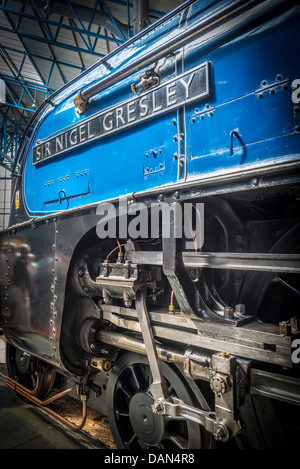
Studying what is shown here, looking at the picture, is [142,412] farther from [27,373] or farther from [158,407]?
[27,373]

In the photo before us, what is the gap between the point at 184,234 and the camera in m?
1.64

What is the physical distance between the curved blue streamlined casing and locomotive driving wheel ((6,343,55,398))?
1.77 m

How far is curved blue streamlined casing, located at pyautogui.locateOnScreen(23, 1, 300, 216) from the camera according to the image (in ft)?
4.22

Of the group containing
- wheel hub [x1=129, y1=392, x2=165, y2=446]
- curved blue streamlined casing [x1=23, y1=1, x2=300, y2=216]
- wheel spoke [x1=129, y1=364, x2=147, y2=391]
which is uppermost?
curved blue streamlined casing [x1=23, y1=1, x2=300, y2=216]

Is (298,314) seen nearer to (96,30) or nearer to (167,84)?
(167,84)

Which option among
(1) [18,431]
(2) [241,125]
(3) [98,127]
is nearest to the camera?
(2) [241,125]

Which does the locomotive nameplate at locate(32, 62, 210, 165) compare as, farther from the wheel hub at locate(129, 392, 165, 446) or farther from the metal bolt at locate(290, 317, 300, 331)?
the wheel hub at locate(129, 392, 165, 446)

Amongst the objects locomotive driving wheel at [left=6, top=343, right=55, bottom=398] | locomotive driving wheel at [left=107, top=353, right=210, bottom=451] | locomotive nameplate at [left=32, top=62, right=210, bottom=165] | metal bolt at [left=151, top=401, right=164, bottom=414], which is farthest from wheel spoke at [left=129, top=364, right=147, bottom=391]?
locomotive nameplate at [left=32, top=62, right=210, bottom=165]

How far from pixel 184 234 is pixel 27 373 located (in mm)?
2733

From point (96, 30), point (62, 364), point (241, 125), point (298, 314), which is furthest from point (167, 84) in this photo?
point (96, 30)

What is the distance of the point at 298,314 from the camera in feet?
5.17

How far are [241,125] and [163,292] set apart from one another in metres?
1.16

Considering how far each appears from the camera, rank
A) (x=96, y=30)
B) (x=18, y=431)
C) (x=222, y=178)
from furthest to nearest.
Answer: (x=96, y=30) < (x=18, y=431) < (x=222, y=178)

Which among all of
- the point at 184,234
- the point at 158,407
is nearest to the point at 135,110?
the point at 184,234
